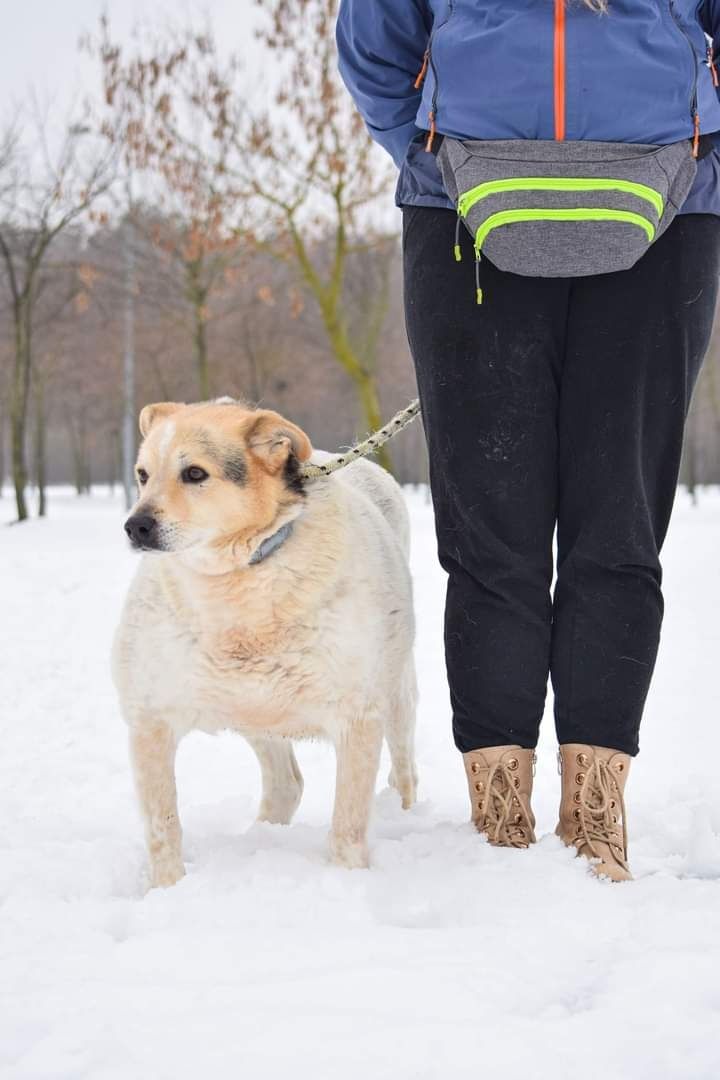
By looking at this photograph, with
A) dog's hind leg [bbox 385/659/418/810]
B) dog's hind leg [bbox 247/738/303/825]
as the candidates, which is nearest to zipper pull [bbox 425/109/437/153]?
dog's hind leg [bbox 385/659/418/810]

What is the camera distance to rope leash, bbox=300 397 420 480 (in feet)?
9.12

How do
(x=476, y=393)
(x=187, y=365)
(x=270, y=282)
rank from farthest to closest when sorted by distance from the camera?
(x=187, y=365) < (x=270, y=282) < (x=476, y=393)

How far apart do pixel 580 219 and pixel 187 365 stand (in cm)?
2433

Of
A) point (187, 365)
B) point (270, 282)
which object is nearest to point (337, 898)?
point (270, 282)

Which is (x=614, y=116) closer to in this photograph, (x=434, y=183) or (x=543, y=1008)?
(x=434, y=183)

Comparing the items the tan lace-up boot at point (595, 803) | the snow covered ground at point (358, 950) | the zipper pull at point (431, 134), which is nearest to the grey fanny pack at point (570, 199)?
the zipper pull at point (431, 134)

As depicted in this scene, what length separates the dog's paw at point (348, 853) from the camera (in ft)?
8.27

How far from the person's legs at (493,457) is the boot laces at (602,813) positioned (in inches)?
8.8

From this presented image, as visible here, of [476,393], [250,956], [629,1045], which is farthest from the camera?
[476,393]

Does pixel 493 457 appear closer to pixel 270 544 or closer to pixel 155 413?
pixel 270 544

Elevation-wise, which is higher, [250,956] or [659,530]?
[659,530]

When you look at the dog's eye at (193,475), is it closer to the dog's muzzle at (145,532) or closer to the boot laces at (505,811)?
the dog's muzzle at (145,532)

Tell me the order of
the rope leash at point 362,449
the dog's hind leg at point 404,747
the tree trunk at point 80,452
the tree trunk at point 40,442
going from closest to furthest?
the rope leash at point 362,449, the dog's hind leg at point 404,747, the tree trunk at point 40,442, the tree trunk at point 80,452

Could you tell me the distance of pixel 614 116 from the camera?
221cm
